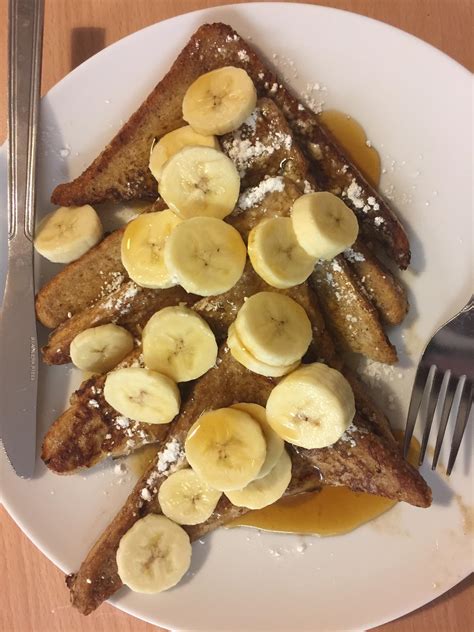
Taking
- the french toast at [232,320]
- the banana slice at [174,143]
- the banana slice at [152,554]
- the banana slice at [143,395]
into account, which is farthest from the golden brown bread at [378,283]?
the banana slice at [152,554]

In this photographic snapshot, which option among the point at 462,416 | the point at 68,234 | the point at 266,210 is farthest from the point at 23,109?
the point at 462,416

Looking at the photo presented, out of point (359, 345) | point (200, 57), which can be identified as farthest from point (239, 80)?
point (359, 345)

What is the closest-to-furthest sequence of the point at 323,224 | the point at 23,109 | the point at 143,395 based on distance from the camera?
the point at 323,224, the point at 143,395, the point at 23,109

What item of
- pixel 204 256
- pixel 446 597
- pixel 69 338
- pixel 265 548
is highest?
pixel 204 256

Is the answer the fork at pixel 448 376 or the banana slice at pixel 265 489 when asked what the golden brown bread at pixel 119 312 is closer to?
the banana slice at pixel 265 489

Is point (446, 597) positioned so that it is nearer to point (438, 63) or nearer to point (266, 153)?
point (266, 153)

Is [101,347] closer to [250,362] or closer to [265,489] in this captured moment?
[250,362]
